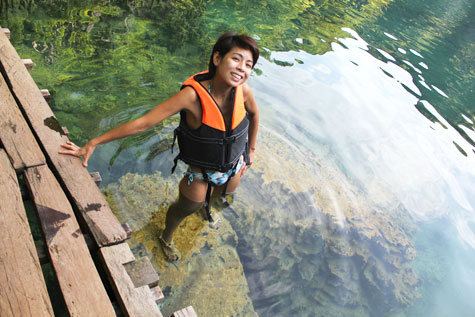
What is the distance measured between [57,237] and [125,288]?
47cm

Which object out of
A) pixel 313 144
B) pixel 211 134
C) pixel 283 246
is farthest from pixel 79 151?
pixel 313 144

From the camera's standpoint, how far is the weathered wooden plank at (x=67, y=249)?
5.77 feet

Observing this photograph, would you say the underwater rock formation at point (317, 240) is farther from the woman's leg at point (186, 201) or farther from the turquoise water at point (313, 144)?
the woman's leg at point (186, 201)

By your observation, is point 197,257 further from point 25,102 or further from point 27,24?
point 27,24

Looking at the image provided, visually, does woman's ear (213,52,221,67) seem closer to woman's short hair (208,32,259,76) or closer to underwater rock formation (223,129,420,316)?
woman's short hair (208,32,259,76)

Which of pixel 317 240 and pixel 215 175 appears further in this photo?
pixel 317 240

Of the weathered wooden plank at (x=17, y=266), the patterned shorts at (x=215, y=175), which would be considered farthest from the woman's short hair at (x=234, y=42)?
the weathered wooden plank at (x=17, y=266)

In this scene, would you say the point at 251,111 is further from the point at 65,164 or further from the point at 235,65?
the point at 65,164

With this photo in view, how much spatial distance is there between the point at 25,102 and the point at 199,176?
1.44 metres

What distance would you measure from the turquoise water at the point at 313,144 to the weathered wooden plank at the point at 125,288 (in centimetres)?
138

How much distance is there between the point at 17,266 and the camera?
5.77 ft

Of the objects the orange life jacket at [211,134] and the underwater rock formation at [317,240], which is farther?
the underwater rock formation at [317,240]

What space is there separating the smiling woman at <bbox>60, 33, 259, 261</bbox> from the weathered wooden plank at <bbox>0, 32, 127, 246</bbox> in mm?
90

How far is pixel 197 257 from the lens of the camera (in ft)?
10.5
